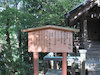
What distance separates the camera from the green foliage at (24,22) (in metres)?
8.27

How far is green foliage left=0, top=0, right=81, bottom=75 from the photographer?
8.27 metres

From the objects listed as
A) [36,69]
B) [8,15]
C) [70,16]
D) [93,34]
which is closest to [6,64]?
[8,15]

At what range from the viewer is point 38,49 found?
11.0 feet

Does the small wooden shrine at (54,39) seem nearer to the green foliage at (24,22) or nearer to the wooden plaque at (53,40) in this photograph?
the wooden plaque at (53,40)

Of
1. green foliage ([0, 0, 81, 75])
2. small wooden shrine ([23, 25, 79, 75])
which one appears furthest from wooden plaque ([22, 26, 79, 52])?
green foliage ([0, 0, 81, 75])

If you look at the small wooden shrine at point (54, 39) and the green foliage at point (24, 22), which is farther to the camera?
the green foliage at point (24, 22)

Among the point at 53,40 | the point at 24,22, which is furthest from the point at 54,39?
the point at 24,22

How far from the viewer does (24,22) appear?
9062mm

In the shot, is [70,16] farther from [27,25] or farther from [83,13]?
[27,25]

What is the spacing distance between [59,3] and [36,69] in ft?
30.1

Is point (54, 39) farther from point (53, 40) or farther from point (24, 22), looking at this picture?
point (24, 22)

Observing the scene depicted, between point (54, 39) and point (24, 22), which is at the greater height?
point (24, 22)

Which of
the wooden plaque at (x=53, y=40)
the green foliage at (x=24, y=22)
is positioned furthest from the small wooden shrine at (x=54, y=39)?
the green foliage at (x=24, y=22)

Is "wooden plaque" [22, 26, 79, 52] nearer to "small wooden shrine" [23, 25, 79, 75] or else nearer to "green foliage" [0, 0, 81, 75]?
"small wooden shrine" [23, 25, 79, 75]
